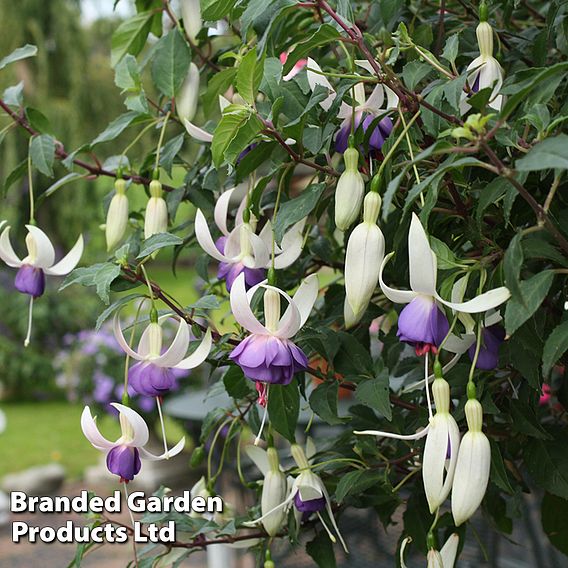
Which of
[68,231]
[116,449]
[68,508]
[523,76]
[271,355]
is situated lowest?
[68,231]

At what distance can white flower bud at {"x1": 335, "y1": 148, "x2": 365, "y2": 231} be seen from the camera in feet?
1.57

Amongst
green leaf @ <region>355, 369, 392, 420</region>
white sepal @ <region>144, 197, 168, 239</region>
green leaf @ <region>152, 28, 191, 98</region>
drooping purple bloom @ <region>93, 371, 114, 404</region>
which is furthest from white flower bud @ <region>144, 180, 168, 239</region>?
drooping purple bloom @ <region>93, 371, 114, 404</region>

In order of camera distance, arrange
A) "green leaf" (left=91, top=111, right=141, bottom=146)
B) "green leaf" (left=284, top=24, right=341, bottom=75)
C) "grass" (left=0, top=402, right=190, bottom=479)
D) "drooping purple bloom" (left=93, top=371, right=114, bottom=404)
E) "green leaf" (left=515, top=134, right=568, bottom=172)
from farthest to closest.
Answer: "grass" (left=0, top=402, right=190, bottom=479) < "drooping purple bloom" (left=93, top=371, right=114, bottom=404) < "green leaf" (left=91, top=111, right=141, bottom=146) < "green leaf" (left=284, top=24, right=341, bottom=75) < "green leaf" (left=515, top=134, right=568, bottom=172)

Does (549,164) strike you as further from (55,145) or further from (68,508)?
(68,508)

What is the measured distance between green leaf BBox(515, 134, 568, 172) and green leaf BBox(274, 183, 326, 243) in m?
0.17

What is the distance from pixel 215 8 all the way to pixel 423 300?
0.24 m

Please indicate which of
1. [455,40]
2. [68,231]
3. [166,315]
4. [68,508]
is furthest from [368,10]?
[68,231]

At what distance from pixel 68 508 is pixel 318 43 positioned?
57 cm

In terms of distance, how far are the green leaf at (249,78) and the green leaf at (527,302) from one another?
20cm

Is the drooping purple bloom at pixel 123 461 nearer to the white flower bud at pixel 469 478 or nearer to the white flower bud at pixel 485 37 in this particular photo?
the white flower bud at pixel 469 478

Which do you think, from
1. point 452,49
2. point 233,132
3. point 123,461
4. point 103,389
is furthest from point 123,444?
point 103,389

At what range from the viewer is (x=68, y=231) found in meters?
5.22

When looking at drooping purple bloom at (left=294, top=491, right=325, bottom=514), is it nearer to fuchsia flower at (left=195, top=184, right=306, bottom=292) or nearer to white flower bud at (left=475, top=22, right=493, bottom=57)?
fuchsia flower at (left=195, top=184, right=306, bottom=292)

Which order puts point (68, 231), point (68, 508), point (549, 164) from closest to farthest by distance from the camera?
point (549, 164) < point (68, 508) < point (68, 231)
